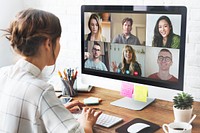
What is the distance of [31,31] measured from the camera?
41.9 inches

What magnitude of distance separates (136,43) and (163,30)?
157mm

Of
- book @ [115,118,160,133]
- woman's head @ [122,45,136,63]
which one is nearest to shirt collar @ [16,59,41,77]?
book @ [115,118,160,133]

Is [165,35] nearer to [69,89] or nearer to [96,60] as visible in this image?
[96,60]

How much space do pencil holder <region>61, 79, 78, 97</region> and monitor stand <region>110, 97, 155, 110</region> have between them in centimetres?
27

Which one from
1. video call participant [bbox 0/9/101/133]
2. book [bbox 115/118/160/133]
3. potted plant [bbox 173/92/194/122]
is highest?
video call participant [bbox 0/9/101/133]

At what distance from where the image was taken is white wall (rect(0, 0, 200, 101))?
1.61 meters

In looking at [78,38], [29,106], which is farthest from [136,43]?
[78,38]

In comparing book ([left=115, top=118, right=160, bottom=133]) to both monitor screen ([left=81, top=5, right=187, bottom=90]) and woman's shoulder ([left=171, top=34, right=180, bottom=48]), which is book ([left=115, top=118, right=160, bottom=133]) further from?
woman's shoulder ([left=171, top=34, right=180, bottom=48])

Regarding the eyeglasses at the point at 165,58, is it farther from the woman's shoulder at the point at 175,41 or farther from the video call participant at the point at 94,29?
the video call participant at the point at 94,29

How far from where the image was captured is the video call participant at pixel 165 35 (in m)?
1.32

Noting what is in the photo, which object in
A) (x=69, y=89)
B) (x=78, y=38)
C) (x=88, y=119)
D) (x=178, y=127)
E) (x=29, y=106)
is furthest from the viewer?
(x=78, y=38)

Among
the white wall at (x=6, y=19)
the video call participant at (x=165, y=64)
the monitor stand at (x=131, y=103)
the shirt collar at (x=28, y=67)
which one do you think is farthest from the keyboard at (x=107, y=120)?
the white wall at (x=6, y=19)

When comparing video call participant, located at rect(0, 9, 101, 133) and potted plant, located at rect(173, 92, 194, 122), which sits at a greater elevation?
video call participant, located at rect(0, 9, 101, 133)

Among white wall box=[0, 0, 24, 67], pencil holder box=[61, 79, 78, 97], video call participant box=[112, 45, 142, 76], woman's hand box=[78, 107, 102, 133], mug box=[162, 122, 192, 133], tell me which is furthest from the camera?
white wall box=[0, 0, 24, 67]
